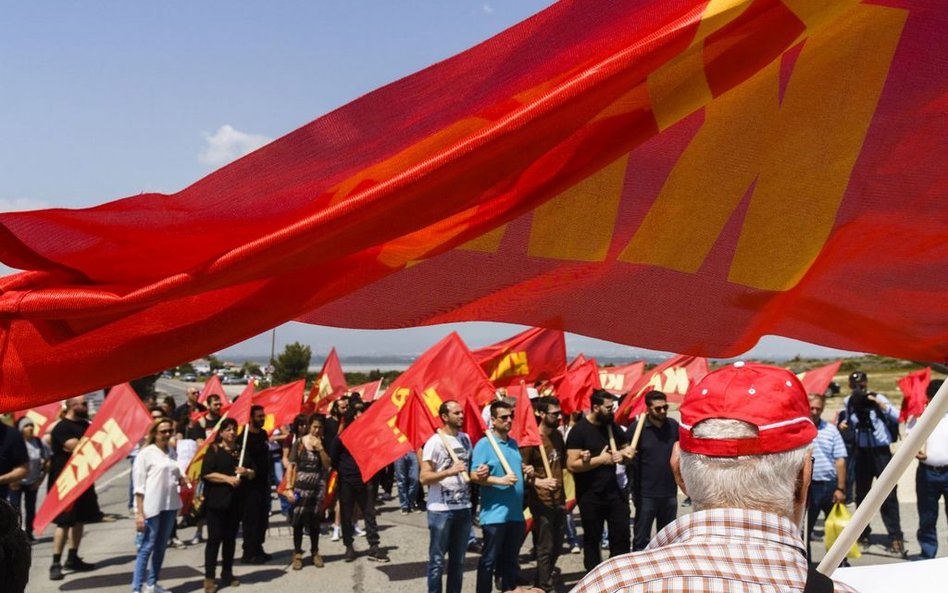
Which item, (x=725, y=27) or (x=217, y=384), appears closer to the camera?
(x=725, y=27)

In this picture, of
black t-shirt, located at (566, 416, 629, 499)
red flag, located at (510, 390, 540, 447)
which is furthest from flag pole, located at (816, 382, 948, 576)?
red flag, located at (510, 390, 540, 447)

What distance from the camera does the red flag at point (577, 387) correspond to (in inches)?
540

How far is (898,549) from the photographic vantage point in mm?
10328

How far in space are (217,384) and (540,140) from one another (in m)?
17.8

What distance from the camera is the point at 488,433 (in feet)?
26.7

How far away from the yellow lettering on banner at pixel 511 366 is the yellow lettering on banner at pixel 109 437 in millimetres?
5089

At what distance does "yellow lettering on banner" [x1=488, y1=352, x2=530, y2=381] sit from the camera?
12.8 metres

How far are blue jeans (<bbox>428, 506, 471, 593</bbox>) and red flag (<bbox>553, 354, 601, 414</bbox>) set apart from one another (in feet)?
19.0

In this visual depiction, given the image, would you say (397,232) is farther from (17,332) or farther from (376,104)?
(17,332)

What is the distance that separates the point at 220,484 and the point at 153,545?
3.52 ft

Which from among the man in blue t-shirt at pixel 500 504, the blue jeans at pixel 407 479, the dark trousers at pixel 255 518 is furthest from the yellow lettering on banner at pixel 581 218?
the blue jeans at pixel 407 479

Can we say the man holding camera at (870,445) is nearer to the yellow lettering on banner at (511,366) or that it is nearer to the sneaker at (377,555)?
the yellow lettering on banner at (511,366)

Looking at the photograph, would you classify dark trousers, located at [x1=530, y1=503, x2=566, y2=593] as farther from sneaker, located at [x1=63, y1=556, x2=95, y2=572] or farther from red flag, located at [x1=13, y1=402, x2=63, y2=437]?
red flag, located at [x1=13, y1=402, x2=63, y2=437]

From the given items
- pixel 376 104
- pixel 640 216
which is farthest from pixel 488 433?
pixel 376 104
